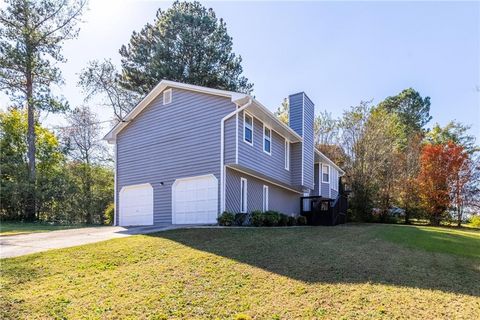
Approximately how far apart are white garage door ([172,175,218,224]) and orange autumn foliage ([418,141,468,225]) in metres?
17.6

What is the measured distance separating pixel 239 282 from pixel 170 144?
387 inches

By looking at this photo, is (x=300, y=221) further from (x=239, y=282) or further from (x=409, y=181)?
(x=239, y=282)

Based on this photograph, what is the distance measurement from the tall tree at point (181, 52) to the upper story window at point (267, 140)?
12473 millimetres

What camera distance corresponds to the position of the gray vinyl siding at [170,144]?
1365cm


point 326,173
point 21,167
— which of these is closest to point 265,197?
point 326,173

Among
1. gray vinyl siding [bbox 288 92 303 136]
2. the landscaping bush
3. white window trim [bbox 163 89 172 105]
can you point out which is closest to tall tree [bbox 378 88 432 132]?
gray vinyl siding [bbox 288 92 303 136]

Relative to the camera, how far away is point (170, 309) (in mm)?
5055


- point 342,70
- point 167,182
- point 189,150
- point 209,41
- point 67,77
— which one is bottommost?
point 167,182

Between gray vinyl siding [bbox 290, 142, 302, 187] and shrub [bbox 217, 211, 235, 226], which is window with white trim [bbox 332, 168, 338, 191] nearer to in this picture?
gray vinyl siding [bbox 290, 142, 302, 187]

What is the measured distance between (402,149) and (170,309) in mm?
31859

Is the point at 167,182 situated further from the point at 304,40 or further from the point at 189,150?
the point at 304,40

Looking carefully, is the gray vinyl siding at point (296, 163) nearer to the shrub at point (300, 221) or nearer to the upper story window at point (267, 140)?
the shrub at point (300, 221)

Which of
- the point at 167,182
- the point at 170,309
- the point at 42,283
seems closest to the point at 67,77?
the point at 167,182

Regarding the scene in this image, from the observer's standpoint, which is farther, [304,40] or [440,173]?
[440,173]
